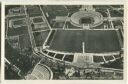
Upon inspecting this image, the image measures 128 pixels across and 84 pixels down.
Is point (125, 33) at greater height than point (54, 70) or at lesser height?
greater

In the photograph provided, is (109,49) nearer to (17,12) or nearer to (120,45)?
(120,45)

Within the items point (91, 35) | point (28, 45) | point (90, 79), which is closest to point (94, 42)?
point (91, 35)

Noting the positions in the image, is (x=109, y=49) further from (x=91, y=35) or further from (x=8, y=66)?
(x=8, y=66)

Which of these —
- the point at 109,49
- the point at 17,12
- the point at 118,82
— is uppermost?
the point at 17,12
